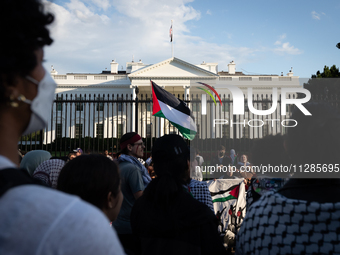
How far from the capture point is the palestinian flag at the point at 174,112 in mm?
6354

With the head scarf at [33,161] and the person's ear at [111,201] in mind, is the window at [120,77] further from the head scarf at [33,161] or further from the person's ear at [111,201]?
the person's ear at [111,201]

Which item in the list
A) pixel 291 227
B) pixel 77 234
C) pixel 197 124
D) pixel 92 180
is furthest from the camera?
pixel 197 124

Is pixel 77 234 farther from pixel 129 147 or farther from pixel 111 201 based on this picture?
pixel 129 147

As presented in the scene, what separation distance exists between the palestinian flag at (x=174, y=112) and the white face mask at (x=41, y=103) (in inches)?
212

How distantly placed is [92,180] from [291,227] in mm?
1025

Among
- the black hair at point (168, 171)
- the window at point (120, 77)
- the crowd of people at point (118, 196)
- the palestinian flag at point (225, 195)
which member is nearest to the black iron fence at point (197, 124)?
the crowd of people at point (118, 196)

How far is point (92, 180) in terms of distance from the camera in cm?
162

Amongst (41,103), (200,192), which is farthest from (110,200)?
(200,192)

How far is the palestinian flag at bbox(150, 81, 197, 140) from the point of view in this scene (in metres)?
6.35

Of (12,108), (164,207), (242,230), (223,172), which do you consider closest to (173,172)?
(164,207)

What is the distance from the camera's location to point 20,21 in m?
0.75

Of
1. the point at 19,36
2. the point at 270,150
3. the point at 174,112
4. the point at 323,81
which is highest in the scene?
the point at 323,81

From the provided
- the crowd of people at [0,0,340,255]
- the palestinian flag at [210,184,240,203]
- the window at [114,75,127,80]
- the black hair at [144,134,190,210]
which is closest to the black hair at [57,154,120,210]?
the crowd of people at [0,0,340,255]

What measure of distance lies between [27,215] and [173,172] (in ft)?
4.71
